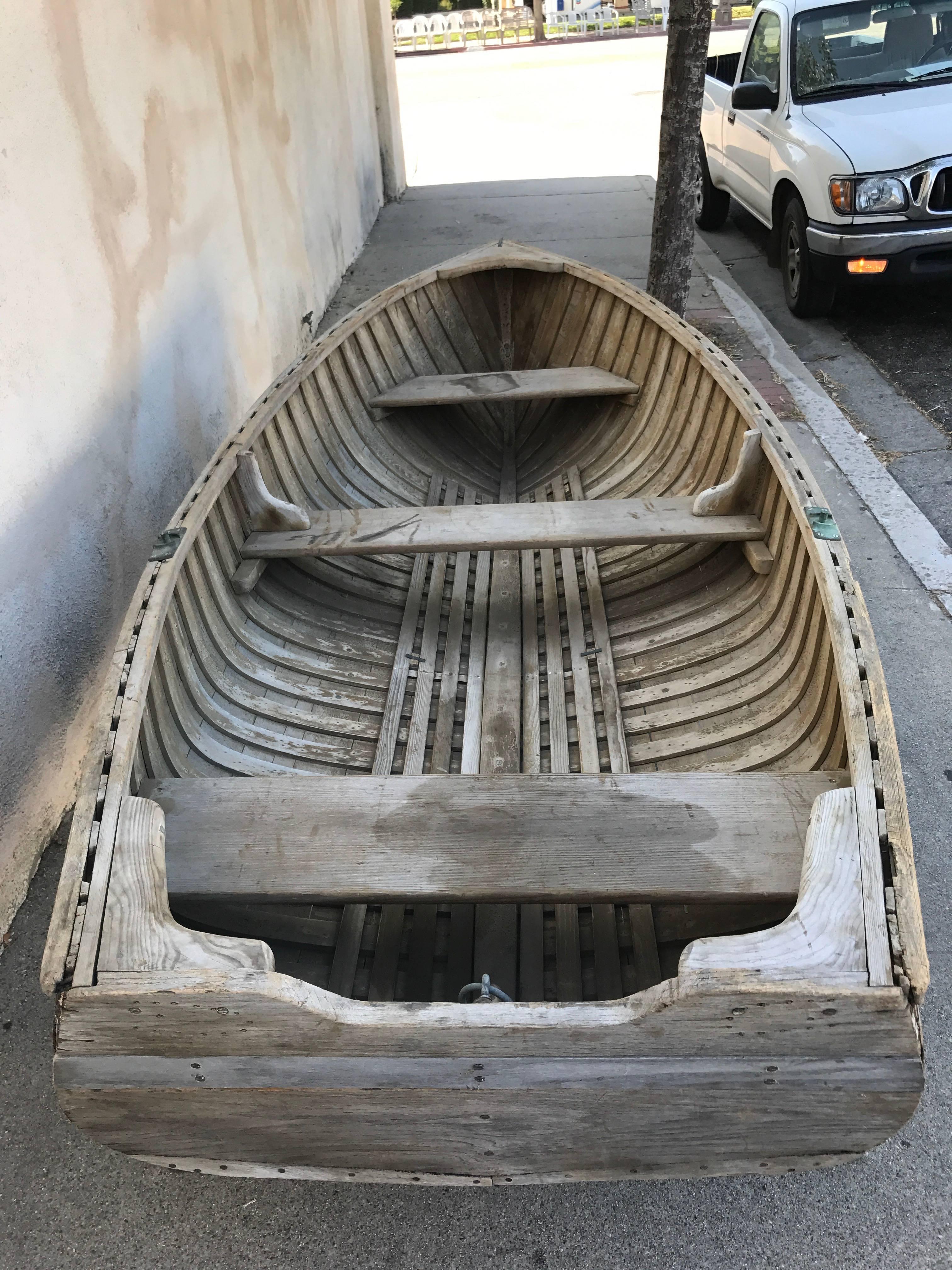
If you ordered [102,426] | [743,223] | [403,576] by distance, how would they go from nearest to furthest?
1. [102,426]
2. [403,576]
3. [743,223]

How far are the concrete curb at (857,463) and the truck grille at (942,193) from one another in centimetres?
112

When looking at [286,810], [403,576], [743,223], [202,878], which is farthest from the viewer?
[743,223]

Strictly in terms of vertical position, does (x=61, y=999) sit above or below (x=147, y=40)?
below

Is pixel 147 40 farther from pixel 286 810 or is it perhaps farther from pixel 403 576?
pixel 286 810

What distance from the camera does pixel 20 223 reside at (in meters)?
2.93

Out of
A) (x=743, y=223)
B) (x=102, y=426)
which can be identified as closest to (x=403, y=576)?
(x=102, y=426)

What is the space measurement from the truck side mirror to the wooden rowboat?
342cm

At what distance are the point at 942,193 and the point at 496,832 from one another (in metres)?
5.31

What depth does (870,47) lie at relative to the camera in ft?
20.7

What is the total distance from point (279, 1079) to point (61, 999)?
407mm

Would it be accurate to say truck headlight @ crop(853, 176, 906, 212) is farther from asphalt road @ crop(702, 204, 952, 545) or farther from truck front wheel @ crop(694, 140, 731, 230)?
truck front wheel @ crop(694, 140, 731, 230)

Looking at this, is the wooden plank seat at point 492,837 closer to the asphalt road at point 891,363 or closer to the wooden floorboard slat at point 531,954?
the wooden floorboard slat at point 531,954

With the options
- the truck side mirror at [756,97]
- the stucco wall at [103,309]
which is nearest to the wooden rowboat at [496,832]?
the stucco wall at [103,309]

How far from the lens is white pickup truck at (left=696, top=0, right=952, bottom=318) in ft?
18.2
